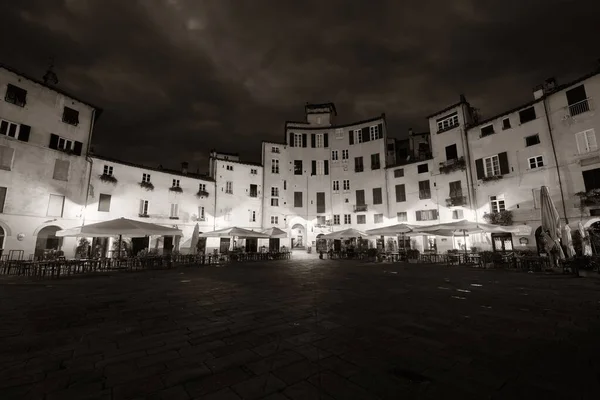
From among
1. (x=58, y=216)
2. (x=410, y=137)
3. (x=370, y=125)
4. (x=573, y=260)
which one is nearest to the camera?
(x=573, y=260)

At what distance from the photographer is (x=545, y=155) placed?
20.0 m

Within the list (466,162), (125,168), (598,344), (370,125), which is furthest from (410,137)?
(598,344)

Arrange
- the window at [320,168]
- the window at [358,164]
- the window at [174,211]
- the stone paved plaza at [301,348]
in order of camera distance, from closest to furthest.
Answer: the stone paved plaza at [301,348] → the window at [174,211] → the window at [358,164] → the window at [320,168]

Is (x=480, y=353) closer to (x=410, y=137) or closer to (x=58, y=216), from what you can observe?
(x=58, y=216)

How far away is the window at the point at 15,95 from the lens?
59.3 feet

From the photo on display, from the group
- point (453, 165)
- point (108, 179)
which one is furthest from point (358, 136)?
point (108, 179)

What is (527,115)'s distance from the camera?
70.4 feet

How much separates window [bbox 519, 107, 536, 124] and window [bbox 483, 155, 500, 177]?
11.0ft

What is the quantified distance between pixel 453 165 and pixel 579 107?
8.97 metres

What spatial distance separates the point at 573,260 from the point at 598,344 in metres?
10.4

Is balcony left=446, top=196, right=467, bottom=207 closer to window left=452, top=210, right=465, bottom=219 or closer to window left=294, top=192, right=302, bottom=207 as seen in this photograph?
window left=452, top=210, right=465, bottom=219

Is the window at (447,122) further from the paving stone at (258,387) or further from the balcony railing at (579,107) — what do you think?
the paving stone at (258,387)

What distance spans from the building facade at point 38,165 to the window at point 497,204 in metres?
33.8

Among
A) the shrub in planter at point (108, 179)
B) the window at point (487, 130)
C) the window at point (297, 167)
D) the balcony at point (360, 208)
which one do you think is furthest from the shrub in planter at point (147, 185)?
the window at point (487, 130)
